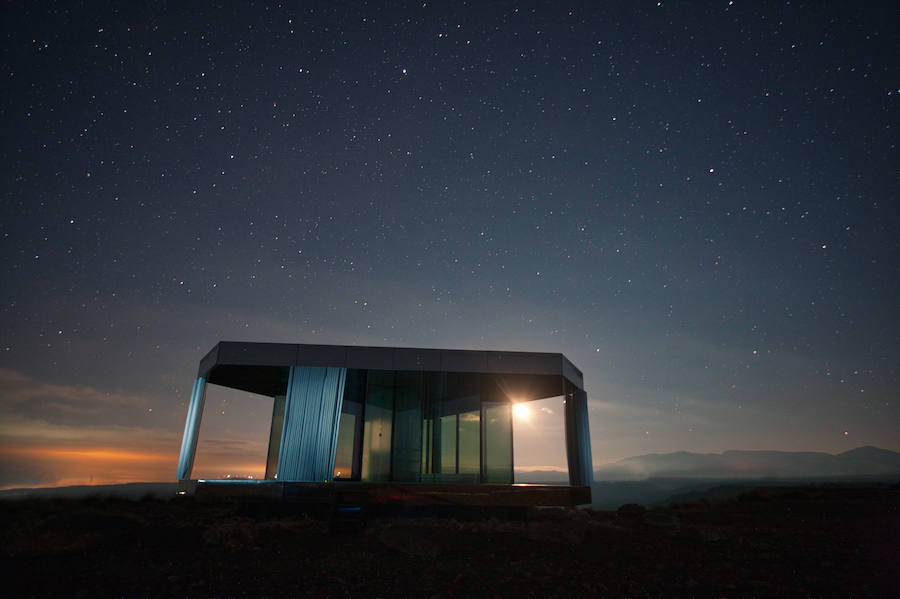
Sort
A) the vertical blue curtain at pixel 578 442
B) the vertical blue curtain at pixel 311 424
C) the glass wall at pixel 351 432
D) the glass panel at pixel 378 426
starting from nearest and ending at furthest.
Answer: the vertical blue curtain at pixel 311 424
the vertical blue curtain at pixel 578 442
the glass panel at pixel 378 426
the glass wall at pixel 351 432

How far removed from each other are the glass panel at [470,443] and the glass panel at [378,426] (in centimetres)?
236

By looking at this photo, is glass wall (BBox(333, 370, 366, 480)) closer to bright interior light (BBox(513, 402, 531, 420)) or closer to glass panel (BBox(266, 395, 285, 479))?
glass panel (BBox(266, 395, 285, 479))

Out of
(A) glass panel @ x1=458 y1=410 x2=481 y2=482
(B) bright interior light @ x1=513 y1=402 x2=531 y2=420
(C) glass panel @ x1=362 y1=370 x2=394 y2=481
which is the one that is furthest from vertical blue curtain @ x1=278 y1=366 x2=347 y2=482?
(B) bright interior light @ x1=513 y1=402 x2=531 y2=420

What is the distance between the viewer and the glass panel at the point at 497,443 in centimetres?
1591

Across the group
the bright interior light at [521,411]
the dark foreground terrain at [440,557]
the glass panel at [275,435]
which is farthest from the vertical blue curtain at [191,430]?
the bright interior light at [521,411]

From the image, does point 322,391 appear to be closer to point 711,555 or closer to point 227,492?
point 227,492

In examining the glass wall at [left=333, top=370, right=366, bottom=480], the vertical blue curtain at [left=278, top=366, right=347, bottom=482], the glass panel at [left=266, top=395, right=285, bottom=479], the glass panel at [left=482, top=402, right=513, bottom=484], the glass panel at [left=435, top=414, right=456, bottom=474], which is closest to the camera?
the vertical blue curtain at [left=278, top=366, right=347, bottom=482]

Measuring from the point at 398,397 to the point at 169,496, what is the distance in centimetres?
657

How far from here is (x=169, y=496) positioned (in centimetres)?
1323

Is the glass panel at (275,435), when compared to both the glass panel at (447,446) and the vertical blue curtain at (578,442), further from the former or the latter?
the vertical blue curtain at (578,442)

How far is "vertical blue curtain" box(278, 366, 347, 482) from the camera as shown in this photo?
485 inches

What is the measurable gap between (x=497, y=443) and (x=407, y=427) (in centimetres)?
345

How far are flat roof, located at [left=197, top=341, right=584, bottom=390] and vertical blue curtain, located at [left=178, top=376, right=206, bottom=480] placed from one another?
2.08 feet

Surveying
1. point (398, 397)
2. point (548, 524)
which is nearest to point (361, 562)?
point (548, 524)
